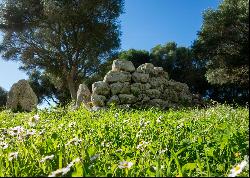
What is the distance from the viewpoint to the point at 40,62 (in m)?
37.4

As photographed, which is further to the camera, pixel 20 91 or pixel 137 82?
pixel 20 91

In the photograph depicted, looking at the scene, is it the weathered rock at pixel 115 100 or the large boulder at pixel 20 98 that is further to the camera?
the large boulder at pixel 20 98

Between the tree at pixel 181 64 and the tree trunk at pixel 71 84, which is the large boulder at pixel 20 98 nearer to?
the tree trunk at pixel 71 84

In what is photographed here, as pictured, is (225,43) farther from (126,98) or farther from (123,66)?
(126,98)

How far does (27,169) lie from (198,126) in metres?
4.40

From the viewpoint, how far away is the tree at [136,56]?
42.0m

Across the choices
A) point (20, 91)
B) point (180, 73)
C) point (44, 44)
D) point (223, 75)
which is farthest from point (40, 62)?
point (223, 75)

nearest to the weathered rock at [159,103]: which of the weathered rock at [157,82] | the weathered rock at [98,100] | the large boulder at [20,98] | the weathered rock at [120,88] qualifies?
the weathered rock at [157,82]

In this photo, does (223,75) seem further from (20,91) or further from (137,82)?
(20,91)

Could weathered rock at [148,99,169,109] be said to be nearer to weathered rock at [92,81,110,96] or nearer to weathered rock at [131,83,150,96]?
weathered rock at [131,83,150,96]

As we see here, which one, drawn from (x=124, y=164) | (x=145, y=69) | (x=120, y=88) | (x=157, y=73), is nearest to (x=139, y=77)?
(x=145, y=69)

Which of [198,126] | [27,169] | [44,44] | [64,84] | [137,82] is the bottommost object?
[27,169]

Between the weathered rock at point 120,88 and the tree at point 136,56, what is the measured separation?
2063cm

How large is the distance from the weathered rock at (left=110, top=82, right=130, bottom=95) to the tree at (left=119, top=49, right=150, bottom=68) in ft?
67.7
